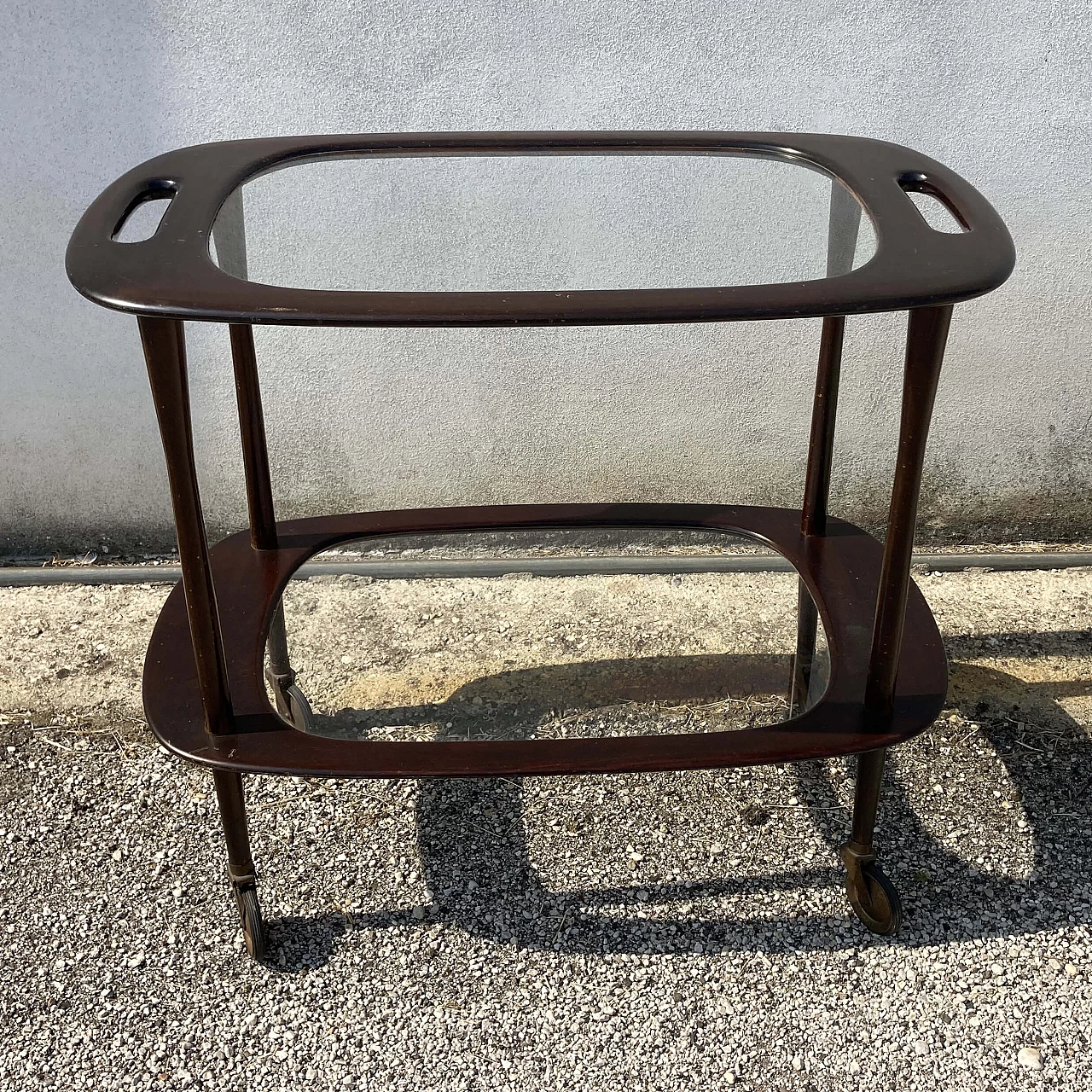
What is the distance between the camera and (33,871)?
1.99m

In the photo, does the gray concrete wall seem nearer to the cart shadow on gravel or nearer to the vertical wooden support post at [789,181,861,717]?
the vertical wooden support post at [789,181,861,717]

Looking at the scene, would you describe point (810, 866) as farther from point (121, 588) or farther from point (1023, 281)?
point (121, 588)

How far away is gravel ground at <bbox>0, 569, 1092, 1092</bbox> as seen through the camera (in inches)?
66.5

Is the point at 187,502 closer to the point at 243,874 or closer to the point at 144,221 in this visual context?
the point at 243,874

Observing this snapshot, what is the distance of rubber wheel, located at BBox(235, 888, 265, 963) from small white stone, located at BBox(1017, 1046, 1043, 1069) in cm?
110

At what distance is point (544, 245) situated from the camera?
1.79m

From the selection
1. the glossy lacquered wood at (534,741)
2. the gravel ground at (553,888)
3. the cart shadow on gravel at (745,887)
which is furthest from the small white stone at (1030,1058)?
the glossy lacquered wood at (534,741)

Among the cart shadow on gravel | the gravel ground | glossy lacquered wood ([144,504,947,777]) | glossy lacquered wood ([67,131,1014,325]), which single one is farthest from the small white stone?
glossy lacquered wood ([67,131,1014,325])

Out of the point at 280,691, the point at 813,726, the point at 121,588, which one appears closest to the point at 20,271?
the point at 121,588

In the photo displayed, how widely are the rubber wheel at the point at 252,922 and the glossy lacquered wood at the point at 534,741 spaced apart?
34 cm

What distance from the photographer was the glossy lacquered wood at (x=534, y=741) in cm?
156

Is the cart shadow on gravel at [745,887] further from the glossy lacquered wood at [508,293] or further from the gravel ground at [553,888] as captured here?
the glossy lacquered wood at [508,293]

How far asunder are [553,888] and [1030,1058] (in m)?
0.73

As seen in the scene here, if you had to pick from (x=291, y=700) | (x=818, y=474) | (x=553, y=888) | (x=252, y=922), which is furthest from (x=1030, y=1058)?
(x=291, y=700)
